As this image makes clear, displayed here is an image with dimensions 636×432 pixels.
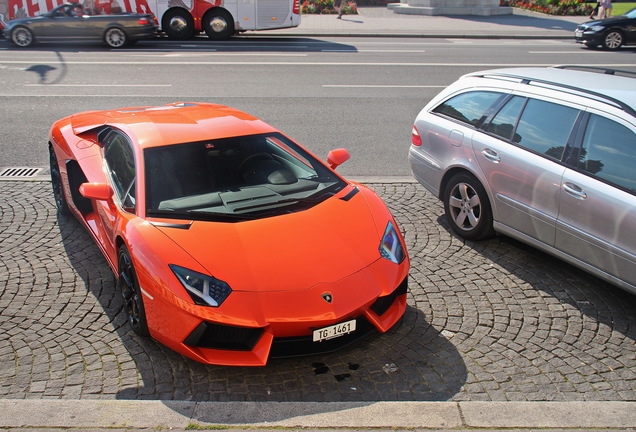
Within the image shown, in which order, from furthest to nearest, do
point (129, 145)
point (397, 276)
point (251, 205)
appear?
point (129, 145) → point (251, 205) → point (397, 276)

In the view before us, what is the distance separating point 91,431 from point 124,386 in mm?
522

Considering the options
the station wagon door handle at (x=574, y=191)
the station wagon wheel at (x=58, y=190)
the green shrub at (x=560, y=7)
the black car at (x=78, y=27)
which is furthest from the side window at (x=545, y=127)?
the green shrub at (x=560, y=7)

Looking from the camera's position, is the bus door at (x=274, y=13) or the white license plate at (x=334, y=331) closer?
the white license plate at (x=334, y=331)

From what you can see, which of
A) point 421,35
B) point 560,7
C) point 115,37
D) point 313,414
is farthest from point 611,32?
point 313,414

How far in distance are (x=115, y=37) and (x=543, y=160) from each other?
672 inches

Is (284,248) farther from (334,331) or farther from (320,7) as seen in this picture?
(320,7)

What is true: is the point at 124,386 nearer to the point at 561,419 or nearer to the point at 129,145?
the point at 129,145

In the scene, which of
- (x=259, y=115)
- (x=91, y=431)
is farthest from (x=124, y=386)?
(x=259, y=115)

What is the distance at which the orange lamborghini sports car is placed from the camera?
3.85 m

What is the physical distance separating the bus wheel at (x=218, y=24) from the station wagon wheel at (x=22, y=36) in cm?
562

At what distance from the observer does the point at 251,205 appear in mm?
4586

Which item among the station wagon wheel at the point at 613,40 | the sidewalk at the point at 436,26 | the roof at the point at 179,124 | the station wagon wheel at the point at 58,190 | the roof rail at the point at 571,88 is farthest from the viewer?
the sidewalk at the point at 436,26

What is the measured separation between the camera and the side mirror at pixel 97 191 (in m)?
4.75

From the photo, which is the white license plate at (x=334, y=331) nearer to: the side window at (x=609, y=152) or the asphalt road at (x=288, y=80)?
the side window at (x=609, y=152)
